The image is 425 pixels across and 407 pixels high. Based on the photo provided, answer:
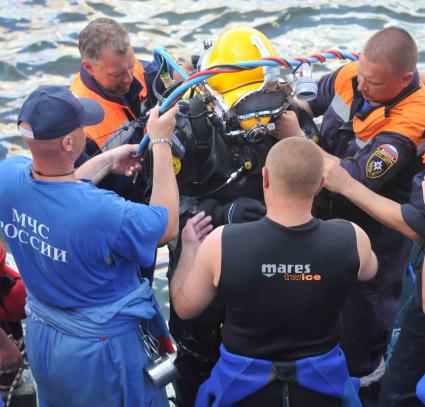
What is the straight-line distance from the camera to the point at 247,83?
9.63 ft

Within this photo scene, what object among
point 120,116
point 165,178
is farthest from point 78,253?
point 120,116

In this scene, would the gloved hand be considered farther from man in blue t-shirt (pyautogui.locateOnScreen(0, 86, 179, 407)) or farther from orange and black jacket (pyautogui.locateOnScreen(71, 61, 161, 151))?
orange and black jacket (pyautogui.locateOnScreen(71, 61, 161, 151))

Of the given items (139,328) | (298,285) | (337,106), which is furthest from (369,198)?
(139,328)

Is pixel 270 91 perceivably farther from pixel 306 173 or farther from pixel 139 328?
pixel 139 328

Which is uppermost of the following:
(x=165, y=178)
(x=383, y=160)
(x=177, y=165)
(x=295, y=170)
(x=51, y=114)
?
(x=51, y=114)

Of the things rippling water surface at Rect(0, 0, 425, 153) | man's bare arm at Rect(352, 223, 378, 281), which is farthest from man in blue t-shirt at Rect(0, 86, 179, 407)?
rippling water surface at Rect(0, 0, 425, 153)

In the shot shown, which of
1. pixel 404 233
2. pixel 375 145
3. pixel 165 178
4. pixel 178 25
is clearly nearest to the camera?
pixel 165 178

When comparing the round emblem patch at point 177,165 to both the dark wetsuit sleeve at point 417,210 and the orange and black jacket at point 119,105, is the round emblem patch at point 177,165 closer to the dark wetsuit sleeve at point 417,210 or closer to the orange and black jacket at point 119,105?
the orange and black jacket at point 119,105

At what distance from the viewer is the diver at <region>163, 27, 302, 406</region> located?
289 cm

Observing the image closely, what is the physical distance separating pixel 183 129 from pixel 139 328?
3.02ft

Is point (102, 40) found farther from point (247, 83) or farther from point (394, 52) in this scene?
point (394, 52)

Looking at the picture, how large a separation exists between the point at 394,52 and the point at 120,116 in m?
1.55

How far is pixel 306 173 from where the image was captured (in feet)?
7.49

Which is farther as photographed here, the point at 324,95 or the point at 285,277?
the point at 324,95
